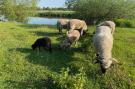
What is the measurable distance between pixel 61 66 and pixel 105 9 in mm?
14784

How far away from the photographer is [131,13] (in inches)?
1255

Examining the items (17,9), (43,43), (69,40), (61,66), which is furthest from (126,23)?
(17,9)

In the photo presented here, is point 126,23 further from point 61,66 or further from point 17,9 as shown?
point 17,9

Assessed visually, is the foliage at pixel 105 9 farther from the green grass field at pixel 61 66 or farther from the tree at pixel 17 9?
the tree at pixel 17 9

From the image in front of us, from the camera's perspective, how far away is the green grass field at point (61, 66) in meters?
15.1

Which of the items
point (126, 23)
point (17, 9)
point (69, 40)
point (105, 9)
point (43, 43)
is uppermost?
point (69, 40)

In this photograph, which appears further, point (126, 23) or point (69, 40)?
point (126, 23)

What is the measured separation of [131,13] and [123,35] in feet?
33.8

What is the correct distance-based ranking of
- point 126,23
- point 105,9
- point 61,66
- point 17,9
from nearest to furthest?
point 61,66
point 126,23
point 105,9
point 17,9

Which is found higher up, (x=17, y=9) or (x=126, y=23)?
(x=126, y=23)

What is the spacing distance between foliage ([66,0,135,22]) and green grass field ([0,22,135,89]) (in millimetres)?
9608

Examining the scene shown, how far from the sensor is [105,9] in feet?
101

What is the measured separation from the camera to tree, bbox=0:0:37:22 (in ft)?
169

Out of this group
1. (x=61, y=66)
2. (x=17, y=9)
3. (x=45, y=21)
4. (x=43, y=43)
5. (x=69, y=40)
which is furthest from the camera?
(x=17, y=9)
